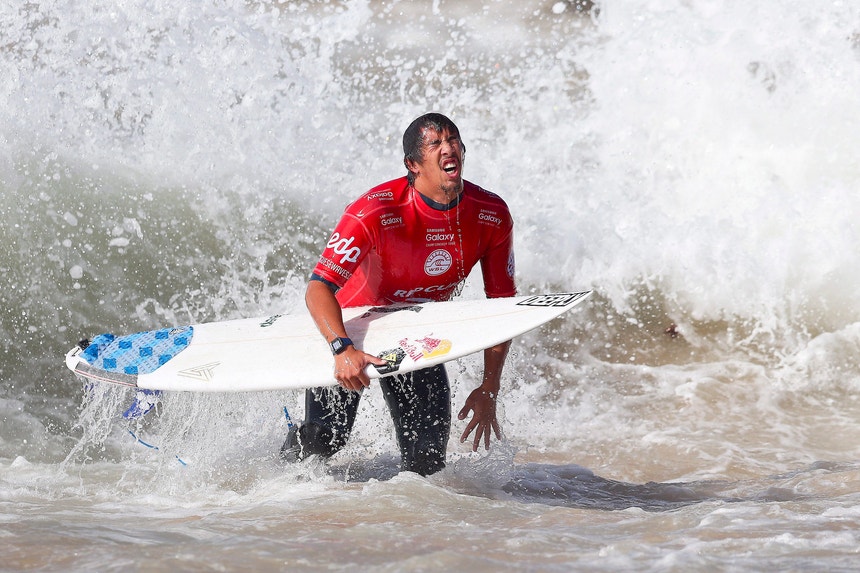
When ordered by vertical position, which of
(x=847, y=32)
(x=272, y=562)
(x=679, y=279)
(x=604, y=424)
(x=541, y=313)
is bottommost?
(x=272, y=562)

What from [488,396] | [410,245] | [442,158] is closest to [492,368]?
[488,396]

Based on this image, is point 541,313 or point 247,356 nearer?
point 541,313

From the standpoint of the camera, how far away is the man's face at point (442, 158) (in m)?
3.36

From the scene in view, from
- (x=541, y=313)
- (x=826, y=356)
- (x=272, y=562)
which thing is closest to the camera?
(x=272, y=562)

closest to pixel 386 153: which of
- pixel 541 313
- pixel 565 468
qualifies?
pixel 565 468

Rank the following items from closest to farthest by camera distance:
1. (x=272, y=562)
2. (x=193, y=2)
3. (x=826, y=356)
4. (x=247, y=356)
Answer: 1. (x=272, y=562)
2. (x=247, y=356)
3. (x=826, y=356)
4. (x=193, y=2)

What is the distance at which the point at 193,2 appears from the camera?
24.3ft

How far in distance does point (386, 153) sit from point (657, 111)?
231cm

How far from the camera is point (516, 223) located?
23.4 ft

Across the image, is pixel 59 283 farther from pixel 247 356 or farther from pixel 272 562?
pixel 272 562

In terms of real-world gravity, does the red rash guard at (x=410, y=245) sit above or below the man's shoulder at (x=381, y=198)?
below

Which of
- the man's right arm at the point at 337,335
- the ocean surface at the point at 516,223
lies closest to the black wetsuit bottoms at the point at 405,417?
the ocean surface at the point at 516,223

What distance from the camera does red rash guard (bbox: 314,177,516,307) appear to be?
11.2 ft

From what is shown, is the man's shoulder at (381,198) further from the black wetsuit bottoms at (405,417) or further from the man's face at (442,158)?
the black wetsuit bottoms at (405,417)
